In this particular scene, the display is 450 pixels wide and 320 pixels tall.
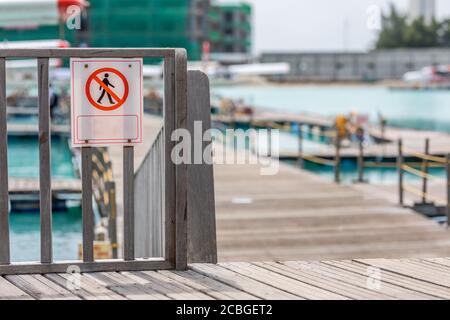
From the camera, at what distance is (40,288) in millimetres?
4414

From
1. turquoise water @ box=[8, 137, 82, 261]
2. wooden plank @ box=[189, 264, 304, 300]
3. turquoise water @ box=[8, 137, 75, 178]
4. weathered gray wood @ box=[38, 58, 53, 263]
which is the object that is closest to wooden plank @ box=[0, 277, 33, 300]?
weathered gray wood @ box=[38, 58, 53, 263]

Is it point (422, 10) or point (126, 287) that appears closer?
point (126, 287)

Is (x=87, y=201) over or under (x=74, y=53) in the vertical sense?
under

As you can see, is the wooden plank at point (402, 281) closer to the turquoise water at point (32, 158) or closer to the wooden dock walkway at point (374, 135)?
the wooden dock walkway at point (374, 135)

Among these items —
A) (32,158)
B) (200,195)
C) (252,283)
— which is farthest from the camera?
(32,158)

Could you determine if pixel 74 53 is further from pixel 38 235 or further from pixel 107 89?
pixel 38 235

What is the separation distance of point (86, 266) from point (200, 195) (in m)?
0.76

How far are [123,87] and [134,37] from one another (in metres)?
97.2

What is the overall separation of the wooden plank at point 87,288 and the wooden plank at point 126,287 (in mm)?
31

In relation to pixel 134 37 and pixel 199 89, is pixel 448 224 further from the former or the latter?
pixel 134 37

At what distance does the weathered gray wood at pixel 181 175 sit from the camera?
4.76 metres

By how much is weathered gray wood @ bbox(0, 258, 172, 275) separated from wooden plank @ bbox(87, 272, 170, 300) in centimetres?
5

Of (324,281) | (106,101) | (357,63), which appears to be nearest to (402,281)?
(324,281)

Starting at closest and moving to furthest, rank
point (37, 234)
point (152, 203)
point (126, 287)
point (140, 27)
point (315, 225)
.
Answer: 1. point (126, 287)
2. point (152, 203)
3. point (315, 225)
4. point (37, 234)
5. point (140, 27)
